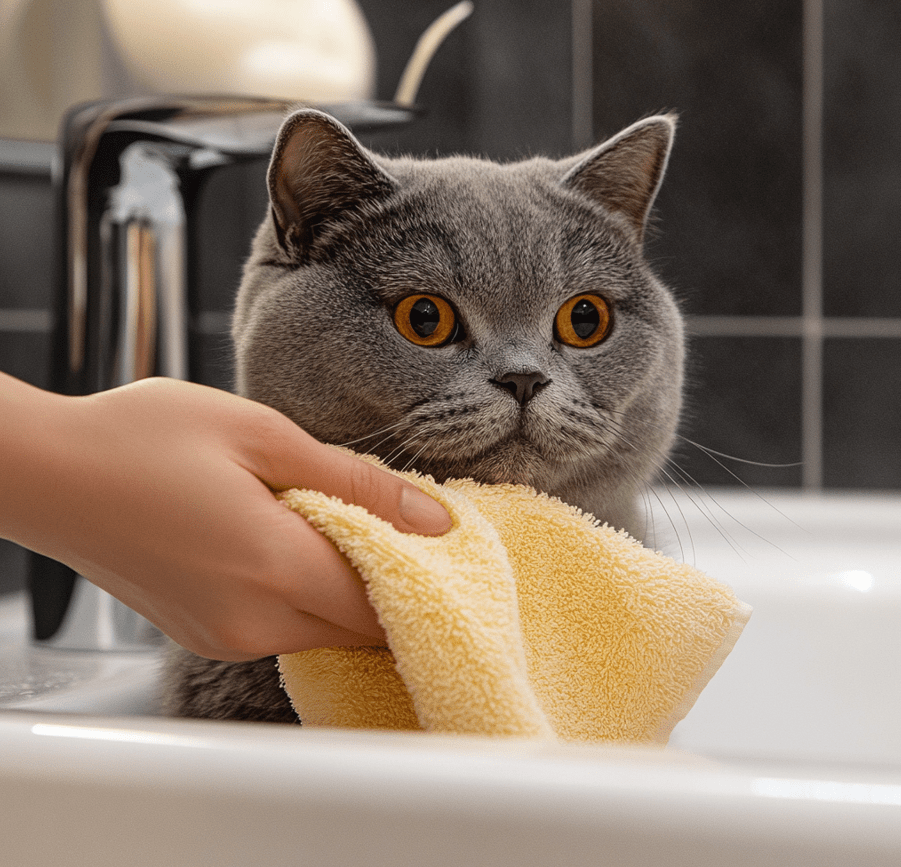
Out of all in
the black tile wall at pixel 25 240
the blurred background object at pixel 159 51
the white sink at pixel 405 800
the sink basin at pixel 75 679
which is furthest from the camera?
the black tile wall at pixel 25 240

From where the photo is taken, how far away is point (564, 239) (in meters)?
0.55

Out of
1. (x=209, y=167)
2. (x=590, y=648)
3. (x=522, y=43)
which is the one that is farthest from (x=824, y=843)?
(x=522, y=43)

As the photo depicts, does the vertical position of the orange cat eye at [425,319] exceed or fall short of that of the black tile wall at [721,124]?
it falls short

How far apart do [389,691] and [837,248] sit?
4.08 feet

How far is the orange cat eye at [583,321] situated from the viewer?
0.54 meters

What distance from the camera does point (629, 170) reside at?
1.99ft

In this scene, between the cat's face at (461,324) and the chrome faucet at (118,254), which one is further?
the chrome faucet at (118,254)

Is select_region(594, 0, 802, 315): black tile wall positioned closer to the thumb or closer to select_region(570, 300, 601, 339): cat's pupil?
select_region(570, 300, 601, 339): cat's pupil

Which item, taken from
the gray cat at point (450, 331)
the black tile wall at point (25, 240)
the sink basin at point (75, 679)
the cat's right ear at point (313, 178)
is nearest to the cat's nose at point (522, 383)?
the gray cat at point (450, 331)

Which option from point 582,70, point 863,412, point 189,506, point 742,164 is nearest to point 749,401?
point 863,412

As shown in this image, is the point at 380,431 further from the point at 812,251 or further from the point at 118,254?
the point at 812,251

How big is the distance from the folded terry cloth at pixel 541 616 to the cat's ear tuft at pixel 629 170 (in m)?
0.22

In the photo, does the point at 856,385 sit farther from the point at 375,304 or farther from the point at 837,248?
the point at 375,304

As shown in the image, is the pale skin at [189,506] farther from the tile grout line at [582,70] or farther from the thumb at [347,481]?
the tile grout line at [582,70]
